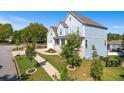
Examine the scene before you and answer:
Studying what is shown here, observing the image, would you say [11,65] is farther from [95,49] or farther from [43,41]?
[95,49]

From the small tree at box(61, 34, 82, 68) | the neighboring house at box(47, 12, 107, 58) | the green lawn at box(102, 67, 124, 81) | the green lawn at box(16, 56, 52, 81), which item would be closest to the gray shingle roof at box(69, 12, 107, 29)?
the neighboring house at box(47, 12, 107, 58)

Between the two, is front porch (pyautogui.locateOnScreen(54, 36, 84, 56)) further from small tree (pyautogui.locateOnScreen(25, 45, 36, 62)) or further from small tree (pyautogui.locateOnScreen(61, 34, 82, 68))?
small tree (pyautogui.locateOnScreen(25, 45, 36, 62))

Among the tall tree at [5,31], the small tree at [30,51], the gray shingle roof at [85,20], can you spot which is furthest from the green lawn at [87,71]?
the tall tree at [5,31]

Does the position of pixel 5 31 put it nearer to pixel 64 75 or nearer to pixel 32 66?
pixel 32 66

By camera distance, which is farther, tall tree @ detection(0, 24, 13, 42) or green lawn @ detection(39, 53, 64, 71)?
tall tree @ detection(0, 24, 13, 42)
